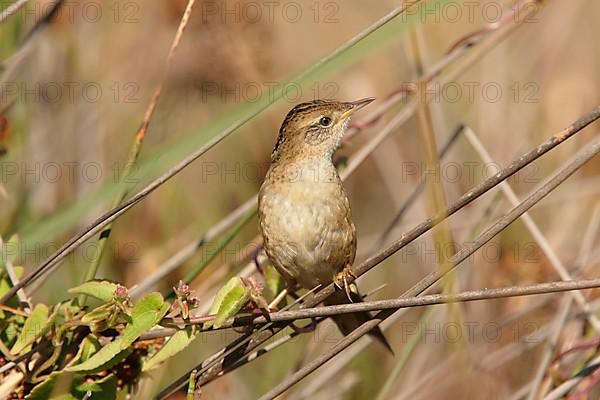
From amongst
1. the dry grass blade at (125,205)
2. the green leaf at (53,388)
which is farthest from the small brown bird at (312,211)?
the green leaf at (53,388)

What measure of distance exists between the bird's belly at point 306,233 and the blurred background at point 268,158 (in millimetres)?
347

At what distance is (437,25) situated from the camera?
14.9 ft

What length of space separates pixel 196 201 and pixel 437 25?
149 centimetres

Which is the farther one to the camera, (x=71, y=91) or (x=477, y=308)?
(x=71, y=91)

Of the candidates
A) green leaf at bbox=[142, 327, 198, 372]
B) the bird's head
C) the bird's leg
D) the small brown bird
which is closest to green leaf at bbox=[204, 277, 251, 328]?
green leaf at bbox=[142, 327, 198, 372]

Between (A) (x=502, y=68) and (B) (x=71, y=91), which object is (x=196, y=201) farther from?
(A) (x=502, y=68)

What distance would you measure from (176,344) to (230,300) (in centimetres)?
18

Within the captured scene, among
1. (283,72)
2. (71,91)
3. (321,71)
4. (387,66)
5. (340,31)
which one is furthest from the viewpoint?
(340,31)

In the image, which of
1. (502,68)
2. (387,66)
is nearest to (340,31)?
(387,66)

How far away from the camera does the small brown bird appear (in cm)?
289

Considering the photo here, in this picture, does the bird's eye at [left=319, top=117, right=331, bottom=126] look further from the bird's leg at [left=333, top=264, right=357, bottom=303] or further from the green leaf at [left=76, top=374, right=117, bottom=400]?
the green leaf at [left=76, top=374, right=117, bottom=400]

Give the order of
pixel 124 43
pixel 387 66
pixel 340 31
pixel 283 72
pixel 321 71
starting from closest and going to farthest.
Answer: pixel 321 71 → pixel 124 43 → pixel 283 72 → pixel 387 66 → pixel 340 31

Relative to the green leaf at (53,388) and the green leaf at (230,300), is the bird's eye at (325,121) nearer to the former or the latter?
the green leaf at (230,300)

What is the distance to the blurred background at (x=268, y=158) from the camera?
3.47 m
